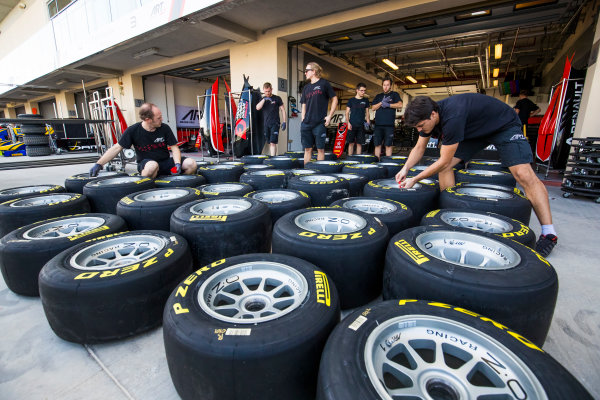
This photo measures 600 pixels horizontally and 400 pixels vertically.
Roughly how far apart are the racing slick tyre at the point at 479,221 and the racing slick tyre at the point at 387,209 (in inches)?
4.5

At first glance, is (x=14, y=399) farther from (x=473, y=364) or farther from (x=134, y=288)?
(x=473, y=364)

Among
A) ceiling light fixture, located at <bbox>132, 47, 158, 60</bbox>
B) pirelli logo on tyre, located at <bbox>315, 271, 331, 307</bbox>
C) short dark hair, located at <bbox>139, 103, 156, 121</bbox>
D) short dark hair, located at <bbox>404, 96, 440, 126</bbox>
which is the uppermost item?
ceiling light fixture, located at <bbox>132, 47, 158, 60</bbox>

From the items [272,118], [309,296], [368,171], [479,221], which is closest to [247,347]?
[309,296]

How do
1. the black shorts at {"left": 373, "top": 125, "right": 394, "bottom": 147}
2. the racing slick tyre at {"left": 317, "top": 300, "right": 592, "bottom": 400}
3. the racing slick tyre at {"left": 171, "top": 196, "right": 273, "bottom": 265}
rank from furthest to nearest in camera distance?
1. the black shorts at {"left": 373, "top": 125, "right": 394, "bottom": 147}
2. the racing slick tyre at {"left": 171, "top": 196, "right": 273, "bottom": 265}
3. the racing slick tyre at {"left": 317, "top": 300, "right": 592, "bottom": 400}

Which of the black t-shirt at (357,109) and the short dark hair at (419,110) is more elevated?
the black t-shirt at (357,109)

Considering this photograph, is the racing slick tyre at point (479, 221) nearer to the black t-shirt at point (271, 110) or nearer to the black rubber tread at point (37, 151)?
the black t-shirt at point (271, 110)

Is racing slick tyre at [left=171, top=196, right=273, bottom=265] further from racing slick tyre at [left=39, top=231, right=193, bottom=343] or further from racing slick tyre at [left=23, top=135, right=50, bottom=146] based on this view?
racing slick tyre at [left=23, top=135, right=50, bottom=146]

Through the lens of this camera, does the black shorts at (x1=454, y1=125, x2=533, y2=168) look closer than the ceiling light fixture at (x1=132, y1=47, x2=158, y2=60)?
Yes

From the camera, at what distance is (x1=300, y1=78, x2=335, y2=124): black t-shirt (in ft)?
13.4

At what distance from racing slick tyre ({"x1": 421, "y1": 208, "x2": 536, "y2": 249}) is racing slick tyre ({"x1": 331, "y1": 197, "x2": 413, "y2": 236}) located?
113mm

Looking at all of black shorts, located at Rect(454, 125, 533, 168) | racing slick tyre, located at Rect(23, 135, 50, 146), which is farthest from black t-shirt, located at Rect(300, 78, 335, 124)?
racing slick tyre, located at Rect(23, 135, 50, 146)

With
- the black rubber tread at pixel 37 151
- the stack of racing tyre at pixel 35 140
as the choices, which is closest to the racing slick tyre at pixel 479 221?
the stack of racing tyre at pixel 35 140

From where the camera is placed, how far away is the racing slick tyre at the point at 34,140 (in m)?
7.99

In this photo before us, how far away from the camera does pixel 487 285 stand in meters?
0.85
